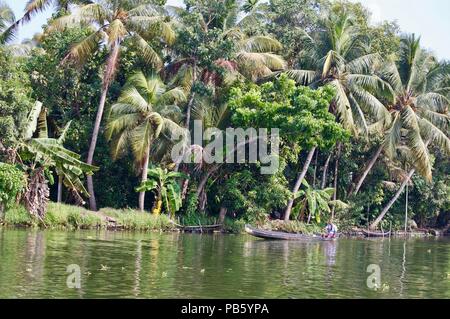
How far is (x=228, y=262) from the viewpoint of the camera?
1864cm

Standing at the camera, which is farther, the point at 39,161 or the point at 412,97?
the point at 412,97

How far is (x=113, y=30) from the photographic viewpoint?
28438mm

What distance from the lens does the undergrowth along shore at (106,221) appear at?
84.3ft

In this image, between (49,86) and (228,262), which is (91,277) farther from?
(49,86)

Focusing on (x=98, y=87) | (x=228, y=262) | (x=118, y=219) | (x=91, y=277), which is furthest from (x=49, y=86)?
(x=91, y=277)

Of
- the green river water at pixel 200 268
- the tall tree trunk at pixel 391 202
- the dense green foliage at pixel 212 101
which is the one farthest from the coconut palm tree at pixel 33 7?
the tall tree trunk at pixel 391 202

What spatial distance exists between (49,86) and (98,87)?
203 centimetres

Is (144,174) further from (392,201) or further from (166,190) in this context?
(392,201)

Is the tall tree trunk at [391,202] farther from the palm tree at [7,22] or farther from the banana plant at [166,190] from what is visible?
the palm tree at [7,22]

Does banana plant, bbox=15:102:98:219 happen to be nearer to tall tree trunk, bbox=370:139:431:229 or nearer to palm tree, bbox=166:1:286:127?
palm tree, bbox=166:1:286:127

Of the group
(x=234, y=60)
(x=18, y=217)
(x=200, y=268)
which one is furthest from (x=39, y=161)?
(x=200, y=268)

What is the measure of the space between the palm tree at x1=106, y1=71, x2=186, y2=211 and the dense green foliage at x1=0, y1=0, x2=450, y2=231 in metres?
0.06

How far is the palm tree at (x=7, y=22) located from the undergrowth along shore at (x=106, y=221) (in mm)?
6868

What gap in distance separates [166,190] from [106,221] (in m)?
3.26
